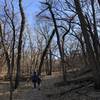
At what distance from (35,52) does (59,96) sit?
6550cm

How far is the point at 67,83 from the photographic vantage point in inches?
1243

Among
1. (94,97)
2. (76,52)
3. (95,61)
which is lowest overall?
(94,97)

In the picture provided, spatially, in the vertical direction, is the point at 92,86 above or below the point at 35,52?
below

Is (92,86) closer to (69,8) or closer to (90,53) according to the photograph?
(90,53)

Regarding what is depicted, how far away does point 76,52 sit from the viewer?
79562 mm

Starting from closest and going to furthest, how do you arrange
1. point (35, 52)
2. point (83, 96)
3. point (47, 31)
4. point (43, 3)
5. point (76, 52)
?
point (83, 96), point (43, 3), point (47, 31), point (76, 52), point (35, 52)

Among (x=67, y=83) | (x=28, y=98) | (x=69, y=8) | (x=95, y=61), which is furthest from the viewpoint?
(x=69, y=8)

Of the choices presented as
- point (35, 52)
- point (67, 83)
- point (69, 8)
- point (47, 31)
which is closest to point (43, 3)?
point (69, 8)

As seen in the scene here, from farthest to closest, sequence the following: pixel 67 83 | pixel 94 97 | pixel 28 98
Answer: pixel 67 83 < pixel 28 98 < pixel 94 97

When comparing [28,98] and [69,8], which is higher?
[69,8]

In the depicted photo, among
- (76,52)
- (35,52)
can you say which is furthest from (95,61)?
(35,52)

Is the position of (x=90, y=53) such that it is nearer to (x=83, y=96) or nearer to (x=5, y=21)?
(x=83, y=96)

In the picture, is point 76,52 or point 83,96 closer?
point 83,96

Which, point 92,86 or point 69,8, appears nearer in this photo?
point 92,86
